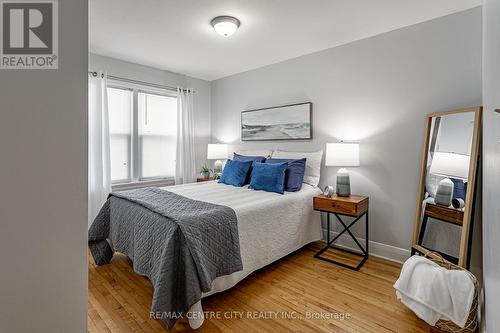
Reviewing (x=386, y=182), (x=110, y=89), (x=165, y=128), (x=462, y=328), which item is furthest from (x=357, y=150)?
(x=110, y=89)

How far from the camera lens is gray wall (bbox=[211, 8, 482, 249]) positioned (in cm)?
241

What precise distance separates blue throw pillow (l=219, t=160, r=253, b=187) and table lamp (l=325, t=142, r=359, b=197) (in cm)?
107

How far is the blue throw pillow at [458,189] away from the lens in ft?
7.13

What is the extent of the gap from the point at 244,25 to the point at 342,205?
2130mm

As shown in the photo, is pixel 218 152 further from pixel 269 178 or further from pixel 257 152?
pixel 269 178

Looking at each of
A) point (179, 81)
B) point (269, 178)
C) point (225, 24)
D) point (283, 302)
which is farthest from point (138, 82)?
point (283, 302)

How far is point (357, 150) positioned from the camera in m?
2.86

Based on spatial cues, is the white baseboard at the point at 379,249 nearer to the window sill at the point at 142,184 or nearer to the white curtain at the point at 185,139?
the white curtain at the point at 185,139

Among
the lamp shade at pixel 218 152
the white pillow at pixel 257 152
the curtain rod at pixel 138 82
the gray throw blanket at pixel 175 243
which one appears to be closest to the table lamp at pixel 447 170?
the gray throw blanket at pixel 175 243

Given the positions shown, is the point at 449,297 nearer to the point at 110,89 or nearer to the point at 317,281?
the point at 317,281

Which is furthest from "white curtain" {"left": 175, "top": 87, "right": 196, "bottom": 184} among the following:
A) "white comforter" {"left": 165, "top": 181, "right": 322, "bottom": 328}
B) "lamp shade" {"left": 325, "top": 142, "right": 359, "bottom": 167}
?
"lamp shade" {"left": 325, "top": 142, "right": 359, "bottom": 167}

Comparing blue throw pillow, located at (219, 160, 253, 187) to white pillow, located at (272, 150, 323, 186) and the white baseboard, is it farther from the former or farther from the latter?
the white baseboard

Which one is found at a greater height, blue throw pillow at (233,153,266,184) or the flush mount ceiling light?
the flush mount ceiling light

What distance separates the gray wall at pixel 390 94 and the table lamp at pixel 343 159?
26 cm
